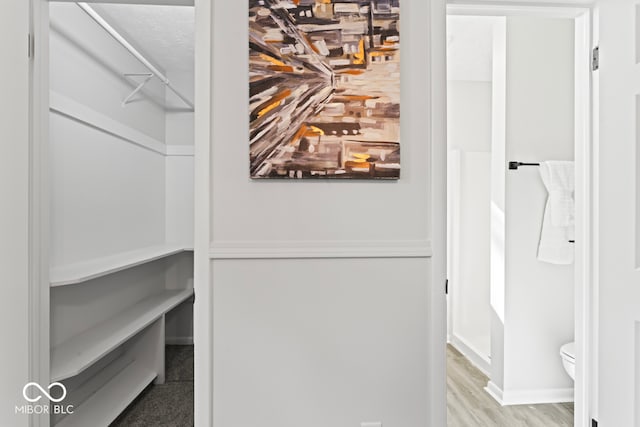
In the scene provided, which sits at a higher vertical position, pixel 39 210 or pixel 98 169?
pixel 98 169

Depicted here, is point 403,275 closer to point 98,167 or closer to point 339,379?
point 339,379

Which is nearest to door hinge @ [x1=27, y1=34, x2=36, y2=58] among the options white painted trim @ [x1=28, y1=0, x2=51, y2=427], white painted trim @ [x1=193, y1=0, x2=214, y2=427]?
white painted trim @ [x1=28, y1=0, x2=51, y2=427]

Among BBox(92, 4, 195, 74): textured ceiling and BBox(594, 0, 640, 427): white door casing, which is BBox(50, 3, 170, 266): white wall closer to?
BBox(92, 4, 195, 74): textured ceiling

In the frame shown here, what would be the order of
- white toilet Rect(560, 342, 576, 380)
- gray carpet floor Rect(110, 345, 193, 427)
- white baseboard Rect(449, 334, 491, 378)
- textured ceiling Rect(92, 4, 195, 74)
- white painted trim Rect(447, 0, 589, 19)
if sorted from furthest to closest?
1. white baseboard Rect(449, 334, 491, 378)
2. textured ceiling Rect(92, 4, 195, 74)
3. gray carpet floor Rect(110, 345, 193, 427)
4. white toilet Rect(560, 342, 576, 380)
5. white painted trim Rect(447, 0, 589, 19)

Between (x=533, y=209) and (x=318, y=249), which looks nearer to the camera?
(x=318, y=249)

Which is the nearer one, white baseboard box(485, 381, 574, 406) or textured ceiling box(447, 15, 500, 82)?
white baseboard box(485, 381, 574, 406)

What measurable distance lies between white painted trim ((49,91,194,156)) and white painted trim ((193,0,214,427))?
3.30ft

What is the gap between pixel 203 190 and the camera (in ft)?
5.41

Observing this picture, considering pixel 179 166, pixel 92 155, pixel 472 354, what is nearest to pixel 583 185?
pixel 472 354

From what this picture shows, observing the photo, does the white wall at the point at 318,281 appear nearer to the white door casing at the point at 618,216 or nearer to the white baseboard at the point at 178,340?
the white door casing at the point at 618,216

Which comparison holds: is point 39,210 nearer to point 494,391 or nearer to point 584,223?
point 584,223

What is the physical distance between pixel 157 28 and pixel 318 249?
2.29m

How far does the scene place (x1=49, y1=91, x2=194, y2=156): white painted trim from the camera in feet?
7.27

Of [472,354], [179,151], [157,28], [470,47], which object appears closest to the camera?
[157,28]
